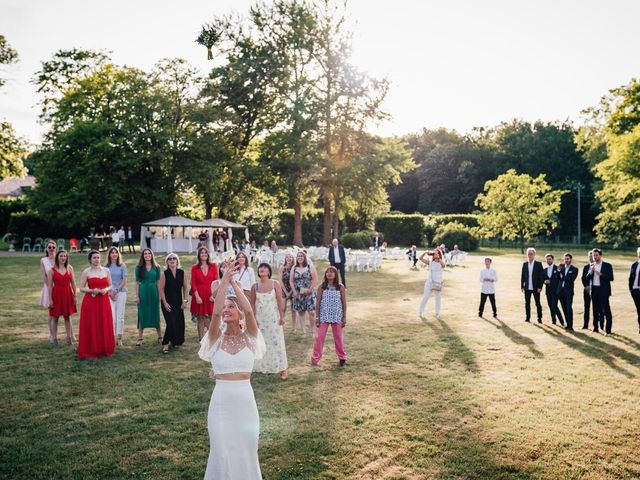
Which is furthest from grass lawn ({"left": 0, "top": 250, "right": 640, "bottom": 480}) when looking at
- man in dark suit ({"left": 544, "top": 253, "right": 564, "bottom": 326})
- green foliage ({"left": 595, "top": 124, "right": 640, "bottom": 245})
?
green foliage ({"left": 595, "top": 124, "right": 640, "bottom": 245})

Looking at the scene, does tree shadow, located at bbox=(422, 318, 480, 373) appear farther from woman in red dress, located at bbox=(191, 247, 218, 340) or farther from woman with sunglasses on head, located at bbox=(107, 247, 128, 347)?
woman with sunglasses on head, located at bbox=(107, 247, 128, 347)

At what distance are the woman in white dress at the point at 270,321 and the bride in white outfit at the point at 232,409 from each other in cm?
375

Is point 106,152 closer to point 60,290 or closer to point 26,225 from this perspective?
point 26,225

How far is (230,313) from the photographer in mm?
3895

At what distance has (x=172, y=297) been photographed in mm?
9062

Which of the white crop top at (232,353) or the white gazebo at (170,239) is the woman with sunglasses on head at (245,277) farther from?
the white gazebo at (170,239)

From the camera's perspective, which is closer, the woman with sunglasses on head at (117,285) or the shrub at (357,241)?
the woman with sunglasses on head at (117,285)

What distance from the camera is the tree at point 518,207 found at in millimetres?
41469

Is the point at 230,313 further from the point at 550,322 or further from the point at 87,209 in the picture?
the point at 87,209

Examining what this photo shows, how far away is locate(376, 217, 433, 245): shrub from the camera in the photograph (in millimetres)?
47938

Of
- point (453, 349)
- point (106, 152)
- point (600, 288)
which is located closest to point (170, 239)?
point (106, 152)

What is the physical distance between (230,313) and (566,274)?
9794 millimetres

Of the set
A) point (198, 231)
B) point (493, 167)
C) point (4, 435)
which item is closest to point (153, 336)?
point (4, 435)

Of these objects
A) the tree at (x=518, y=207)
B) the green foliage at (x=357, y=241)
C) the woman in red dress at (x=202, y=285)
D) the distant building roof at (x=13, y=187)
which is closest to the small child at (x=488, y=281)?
the woman in red dress at (x=202, y=285)
